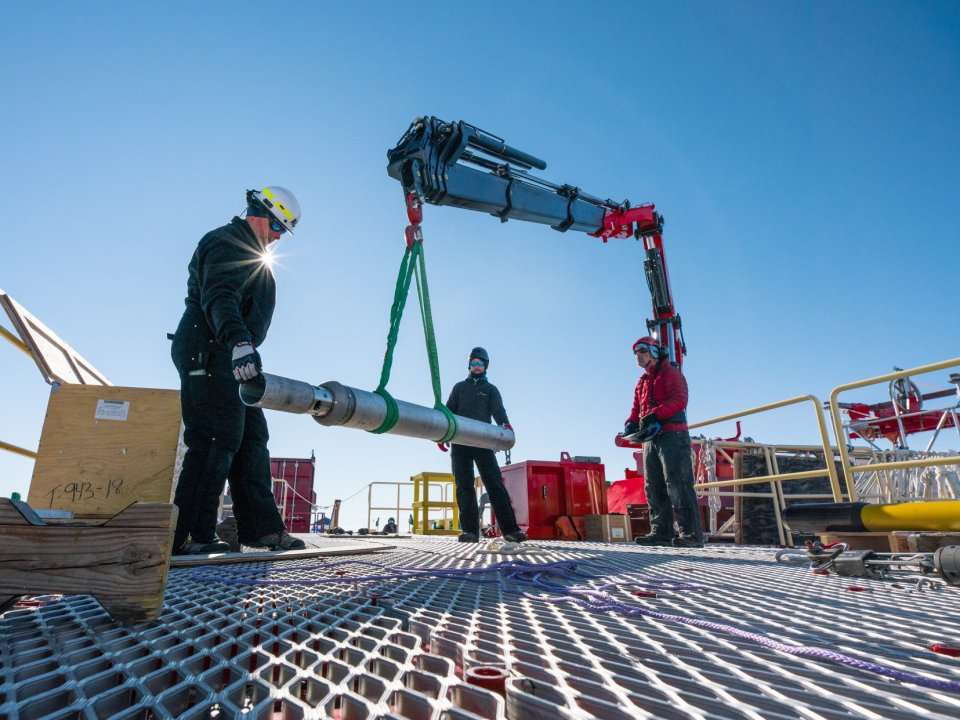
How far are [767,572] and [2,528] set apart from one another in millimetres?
2876

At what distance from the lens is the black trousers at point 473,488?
197 inches

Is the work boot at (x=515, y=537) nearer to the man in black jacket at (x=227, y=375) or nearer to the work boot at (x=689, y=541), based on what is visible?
the work boot at (x=689, y=541)

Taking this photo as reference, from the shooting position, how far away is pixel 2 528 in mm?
1133

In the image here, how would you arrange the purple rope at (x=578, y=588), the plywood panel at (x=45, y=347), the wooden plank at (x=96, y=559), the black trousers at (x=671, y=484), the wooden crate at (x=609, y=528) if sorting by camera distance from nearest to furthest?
the purple rope at (x=578, y=588), the wooden plank at (x=96, y=559), the plywood panel at (x=45, y=347), the black trousers at (x=671, y=484), the wooden crate at (x=609, y=528)

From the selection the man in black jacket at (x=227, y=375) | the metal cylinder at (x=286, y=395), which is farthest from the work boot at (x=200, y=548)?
the metal cylinder at (x=286, y=395)

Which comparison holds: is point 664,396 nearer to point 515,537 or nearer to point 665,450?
point 665,450

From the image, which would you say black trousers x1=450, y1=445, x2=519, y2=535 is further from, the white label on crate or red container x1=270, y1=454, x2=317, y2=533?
red container x1=270, y1=454, x2=317, y2=533

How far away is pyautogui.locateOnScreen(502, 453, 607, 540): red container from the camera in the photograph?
284 inches

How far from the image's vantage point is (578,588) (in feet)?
5.91

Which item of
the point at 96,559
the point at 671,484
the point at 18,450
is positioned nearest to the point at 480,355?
the point at 671,484

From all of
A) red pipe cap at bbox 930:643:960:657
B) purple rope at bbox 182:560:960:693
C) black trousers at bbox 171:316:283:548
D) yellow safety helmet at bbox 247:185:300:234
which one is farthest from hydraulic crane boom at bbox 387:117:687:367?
red pipe cap at bbox 930:643:960:657

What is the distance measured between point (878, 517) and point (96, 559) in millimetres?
3371

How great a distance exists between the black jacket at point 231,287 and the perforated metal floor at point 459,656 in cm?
157

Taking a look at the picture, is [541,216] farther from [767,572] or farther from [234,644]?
[234,644]
